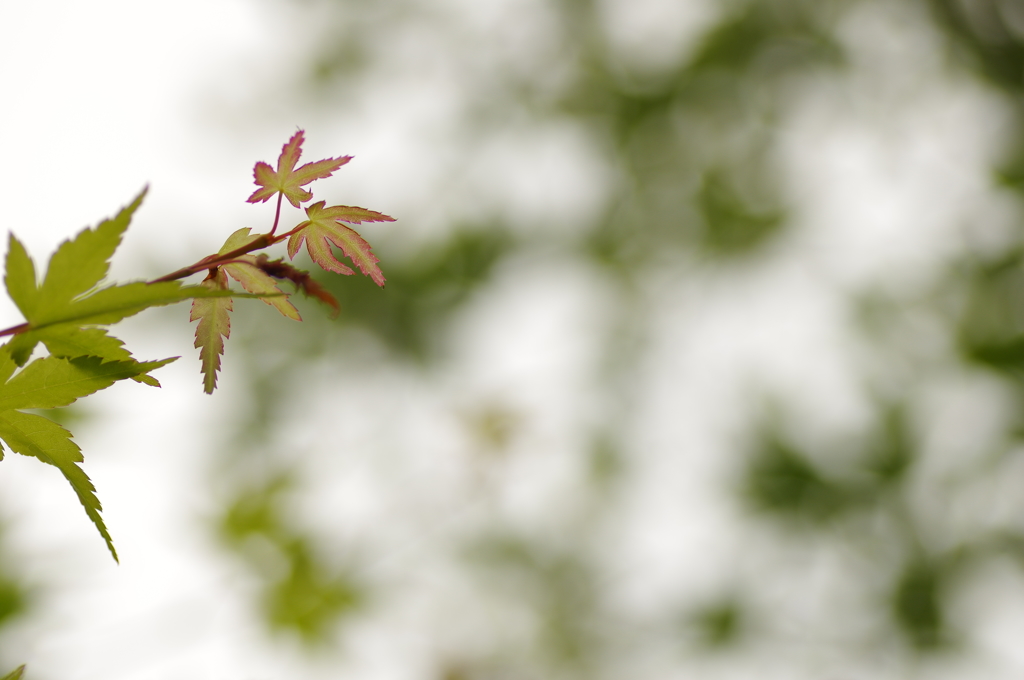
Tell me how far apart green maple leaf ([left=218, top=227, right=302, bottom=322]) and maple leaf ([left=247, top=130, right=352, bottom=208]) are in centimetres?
3

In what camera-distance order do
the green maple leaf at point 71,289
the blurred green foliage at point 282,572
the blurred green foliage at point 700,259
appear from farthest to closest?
the blurred green foliage at point 700,259, the blurred green foliage at point 282,572, the green maple leaf at point 71,289

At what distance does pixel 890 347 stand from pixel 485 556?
1.14 meters

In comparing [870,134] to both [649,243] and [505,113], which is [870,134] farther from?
[505,113]

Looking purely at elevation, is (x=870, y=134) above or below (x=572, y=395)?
above

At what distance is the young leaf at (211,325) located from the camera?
0.22 meters

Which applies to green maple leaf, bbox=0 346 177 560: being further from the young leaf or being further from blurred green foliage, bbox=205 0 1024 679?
blurred green foliage, bbox=205 0 1024 679

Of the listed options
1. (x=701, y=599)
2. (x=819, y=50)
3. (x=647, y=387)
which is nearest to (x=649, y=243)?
(x=647, y=387)

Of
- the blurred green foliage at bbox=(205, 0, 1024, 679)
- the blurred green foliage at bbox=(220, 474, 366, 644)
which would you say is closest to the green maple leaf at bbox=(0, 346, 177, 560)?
the blurred green foliage at bbox=(220, 474, 366, 644)

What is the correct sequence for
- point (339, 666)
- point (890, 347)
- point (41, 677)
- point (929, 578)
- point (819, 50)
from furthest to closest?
point (819, 50) < point (890, 347) < point (929, 578) < point (339, 666) < point (41, 677)

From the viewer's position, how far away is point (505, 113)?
1755mm

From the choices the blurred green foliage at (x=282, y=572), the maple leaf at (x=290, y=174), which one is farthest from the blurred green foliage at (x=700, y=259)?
the maple leaf at (x=290, y=174)

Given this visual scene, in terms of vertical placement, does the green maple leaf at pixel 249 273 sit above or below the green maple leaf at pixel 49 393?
above

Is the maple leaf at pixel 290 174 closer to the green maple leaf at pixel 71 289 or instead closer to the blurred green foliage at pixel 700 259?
the green maple leaf at pixel 71 289

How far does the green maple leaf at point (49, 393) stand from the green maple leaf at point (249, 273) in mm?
39
